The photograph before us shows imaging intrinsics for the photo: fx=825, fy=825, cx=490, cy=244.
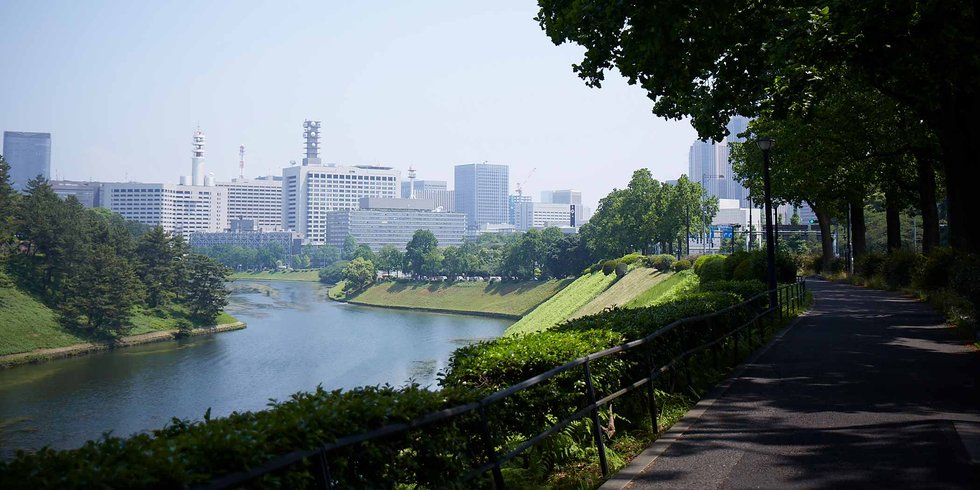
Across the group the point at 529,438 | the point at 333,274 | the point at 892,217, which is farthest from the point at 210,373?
the point at 333,274

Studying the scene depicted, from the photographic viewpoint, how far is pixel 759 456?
25.8 feet

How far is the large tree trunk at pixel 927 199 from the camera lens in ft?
111

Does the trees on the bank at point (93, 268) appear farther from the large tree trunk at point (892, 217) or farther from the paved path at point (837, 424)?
the paved path at point (837, 424)

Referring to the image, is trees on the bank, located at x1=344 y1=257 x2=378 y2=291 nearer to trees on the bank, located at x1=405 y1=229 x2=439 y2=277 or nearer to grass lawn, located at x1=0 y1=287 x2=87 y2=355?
trees on the bank, located at x1=405 y1=229 x2=439 y2=277

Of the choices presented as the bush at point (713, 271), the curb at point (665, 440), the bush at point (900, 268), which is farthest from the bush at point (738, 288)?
the bush at point (900, 268)

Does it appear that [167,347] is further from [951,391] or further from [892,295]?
[951,391]

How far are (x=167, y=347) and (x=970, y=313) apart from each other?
244 feet

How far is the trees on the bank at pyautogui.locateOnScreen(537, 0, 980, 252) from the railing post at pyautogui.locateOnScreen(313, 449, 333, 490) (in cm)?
1186

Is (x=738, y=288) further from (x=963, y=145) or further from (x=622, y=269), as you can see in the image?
(x=622, y=269)

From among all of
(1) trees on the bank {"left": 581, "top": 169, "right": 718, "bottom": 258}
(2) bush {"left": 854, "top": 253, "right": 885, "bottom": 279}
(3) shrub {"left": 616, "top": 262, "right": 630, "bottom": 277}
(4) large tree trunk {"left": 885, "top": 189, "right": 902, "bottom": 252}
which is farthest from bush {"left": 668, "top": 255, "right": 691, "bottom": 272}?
(1) trees on the bank {"left": 581, "top": 169, "right": 718, "bottom": 258}

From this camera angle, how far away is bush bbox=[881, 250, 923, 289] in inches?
1382

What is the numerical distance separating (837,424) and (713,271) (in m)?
27.9

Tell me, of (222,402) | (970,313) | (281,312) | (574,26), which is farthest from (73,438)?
(281,312)

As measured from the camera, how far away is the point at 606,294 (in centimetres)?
6316
